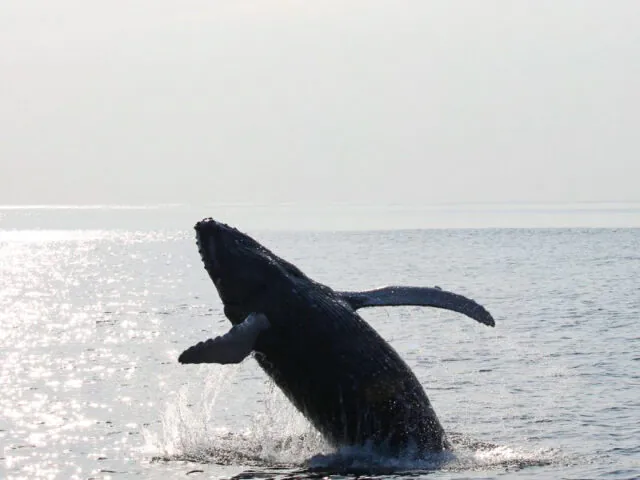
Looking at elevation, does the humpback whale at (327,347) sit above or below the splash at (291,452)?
above

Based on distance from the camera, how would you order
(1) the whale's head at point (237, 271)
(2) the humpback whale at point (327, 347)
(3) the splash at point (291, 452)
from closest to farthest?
1. (2) the humpback whale at point (327, 347)
2. (3) the splash at point (291, 452)
3. (1) the whale's head at point (237, 271)

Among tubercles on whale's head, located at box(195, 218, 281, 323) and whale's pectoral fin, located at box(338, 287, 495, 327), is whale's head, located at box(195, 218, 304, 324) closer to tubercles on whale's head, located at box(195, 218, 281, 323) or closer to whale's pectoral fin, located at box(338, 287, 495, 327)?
tubercles on whale's head, located at box(195, 218, 281, 323)

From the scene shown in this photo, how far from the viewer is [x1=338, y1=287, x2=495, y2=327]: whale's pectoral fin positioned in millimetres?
16328

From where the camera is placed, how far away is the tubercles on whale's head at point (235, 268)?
16.2 metres

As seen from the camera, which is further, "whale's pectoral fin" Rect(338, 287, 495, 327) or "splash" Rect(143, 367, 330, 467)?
"splash" Rect(143, 367, 330, 467)

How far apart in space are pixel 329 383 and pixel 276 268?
5.77ft

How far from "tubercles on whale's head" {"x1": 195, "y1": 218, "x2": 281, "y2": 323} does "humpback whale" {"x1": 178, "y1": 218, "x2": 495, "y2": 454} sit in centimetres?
1

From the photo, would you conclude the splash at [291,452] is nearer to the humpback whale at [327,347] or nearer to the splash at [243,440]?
the splash at [243,440]

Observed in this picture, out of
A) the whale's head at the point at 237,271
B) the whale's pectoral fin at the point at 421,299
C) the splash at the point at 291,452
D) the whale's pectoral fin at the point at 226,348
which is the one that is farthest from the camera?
the whale's pectoral fin at the point at 421,299

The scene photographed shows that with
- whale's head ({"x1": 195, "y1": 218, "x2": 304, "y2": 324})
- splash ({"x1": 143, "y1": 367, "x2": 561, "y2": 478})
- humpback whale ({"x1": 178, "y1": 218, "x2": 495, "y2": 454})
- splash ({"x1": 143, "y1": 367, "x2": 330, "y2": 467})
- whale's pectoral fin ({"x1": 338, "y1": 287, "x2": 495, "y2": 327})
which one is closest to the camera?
humpback whale ({"x1": 178, "y1": 218, "x2": 495, "y2": 454})

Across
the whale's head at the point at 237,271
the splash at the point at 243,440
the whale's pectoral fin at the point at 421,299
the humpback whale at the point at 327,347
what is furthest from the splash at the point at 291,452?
the whale's pectoral fin at the point at 421,299

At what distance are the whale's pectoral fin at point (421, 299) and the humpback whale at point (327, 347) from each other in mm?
13

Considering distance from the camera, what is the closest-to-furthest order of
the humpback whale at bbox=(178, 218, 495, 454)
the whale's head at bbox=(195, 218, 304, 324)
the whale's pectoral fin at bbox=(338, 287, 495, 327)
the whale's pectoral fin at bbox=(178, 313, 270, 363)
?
the whale's pectoral fin at bbox=(178, 313, 270, 363) → the humpback whale at bbox=(178, 218, 495, 454) → the whale's head at bbox=(195, 218, 304, 324) → the whale's pectoral fin at bbox=(338, 287, 495, 327)

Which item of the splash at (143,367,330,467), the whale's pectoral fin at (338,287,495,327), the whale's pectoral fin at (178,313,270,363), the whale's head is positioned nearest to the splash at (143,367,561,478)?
the splash at (143,367,330,467)
